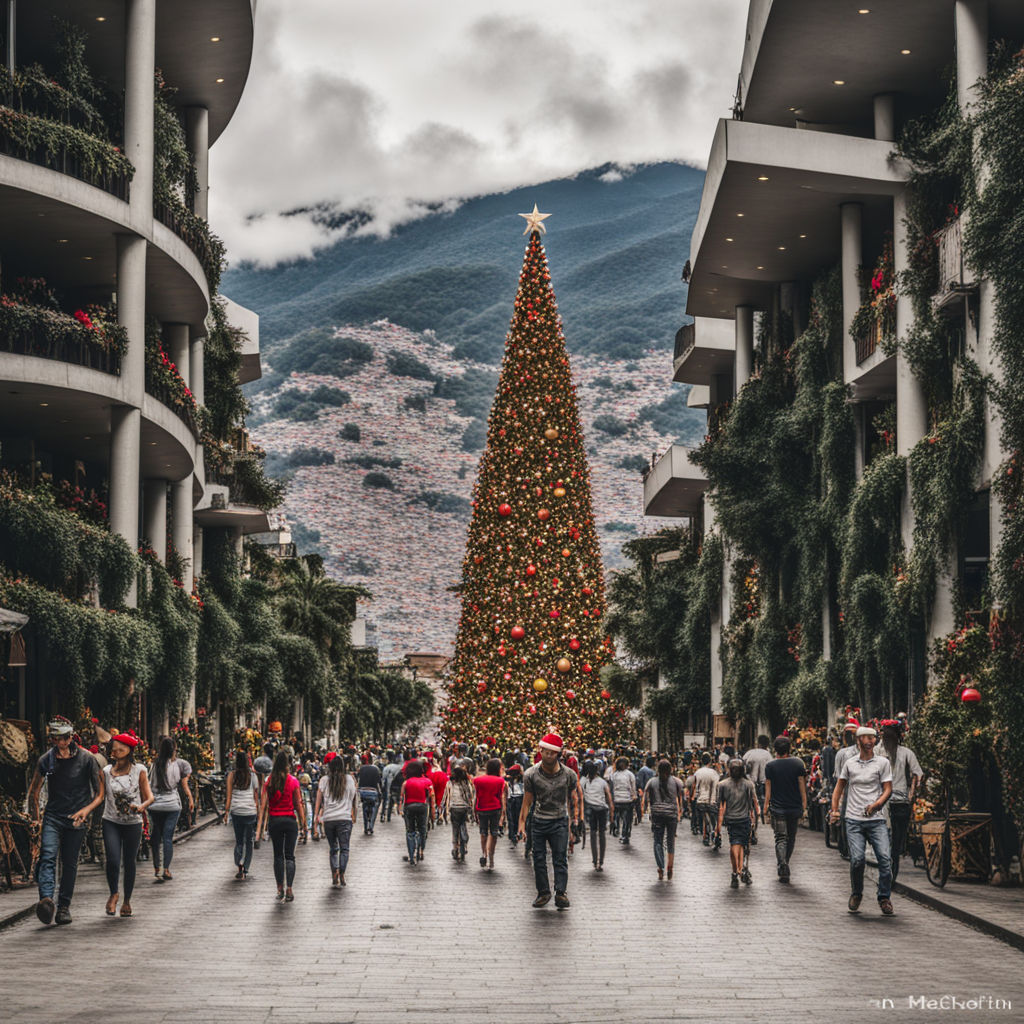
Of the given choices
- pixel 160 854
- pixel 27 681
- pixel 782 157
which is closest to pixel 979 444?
pixel 782 157

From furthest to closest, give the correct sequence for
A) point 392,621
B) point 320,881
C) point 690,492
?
point 392,621, point 690,492, point 320,881

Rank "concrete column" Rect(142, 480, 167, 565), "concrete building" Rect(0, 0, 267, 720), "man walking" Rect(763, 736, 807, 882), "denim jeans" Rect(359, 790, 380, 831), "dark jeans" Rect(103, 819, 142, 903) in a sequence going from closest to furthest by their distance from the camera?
"dark jeans" Rect(103, 819, 142, 903) < "man walking" Rect(763, 736, 807, 882) < "concrete building" Rect(0, 0, 267, 720) < "denim jeans" Rect(359, 790, 380, 831) < "concrete column" Rect(142, 480, 167, 565)

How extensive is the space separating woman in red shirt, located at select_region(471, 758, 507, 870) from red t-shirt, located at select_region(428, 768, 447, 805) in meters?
7.62

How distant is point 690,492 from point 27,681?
26.5m

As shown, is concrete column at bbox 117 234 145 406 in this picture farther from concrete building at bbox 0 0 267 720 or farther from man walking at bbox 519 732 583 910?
man walking at bbox 519 732 583 910

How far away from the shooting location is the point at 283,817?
56.8ft

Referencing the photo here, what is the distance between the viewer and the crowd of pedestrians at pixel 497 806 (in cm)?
1448

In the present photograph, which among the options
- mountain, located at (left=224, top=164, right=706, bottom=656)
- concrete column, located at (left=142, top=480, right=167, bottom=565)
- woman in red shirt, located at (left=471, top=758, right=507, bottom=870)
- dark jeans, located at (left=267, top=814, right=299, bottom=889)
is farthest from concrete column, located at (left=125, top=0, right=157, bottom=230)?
mountain, located at (left=224, top=164, right=706, bottom=656)

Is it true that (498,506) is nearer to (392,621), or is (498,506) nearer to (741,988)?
(741,988)

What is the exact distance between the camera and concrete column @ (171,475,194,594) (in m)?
36.6

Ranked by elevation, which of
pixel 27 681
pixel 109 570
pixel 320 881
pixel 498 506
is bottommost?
pixel 320 881

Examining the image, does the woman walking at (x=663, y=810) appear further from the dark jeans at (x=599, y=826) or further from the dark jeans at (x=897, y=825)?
the dark jeans at (x=897, y=825)

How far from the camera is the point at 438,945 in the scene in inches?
524

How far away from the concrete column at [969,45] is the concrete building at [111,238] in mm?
13381
